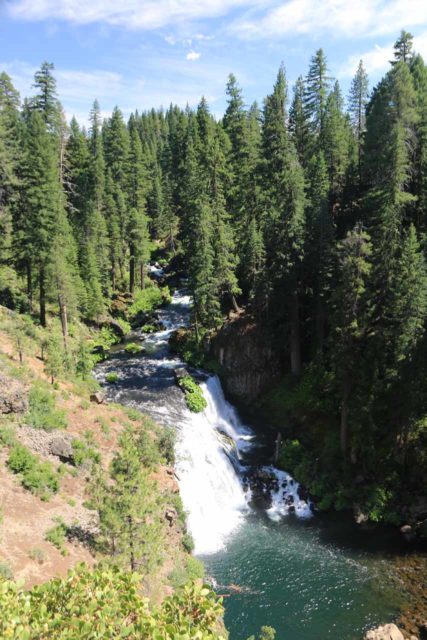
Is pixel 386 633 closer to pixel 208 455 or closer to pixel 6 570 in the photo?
pixel 208 455

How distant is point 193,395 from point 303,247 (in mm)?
15213

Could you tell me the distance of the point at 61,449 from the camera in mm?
22109

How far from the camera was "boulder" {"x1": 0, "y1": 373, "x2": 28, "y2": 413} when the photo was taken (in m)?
22.0

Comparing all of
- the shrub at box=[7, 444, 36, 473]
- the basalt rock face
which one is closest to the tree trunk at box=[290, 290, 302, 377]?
the basalt rock face

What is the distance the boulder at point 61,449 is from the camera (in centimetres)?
2195

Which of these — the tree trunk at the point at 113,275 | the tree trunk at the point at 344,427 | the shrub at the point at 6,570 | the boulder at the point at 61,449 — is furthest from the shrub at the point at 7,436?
the tree trunk at the point at 113,275

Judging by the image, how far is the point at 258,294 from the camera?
39.4m

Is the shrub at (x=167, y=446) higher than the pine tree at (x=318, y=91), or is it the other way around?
the pine tree at (x=318, y=91)

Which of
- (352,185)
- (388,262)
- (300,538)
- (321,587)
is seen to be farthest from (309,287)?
(321,587)

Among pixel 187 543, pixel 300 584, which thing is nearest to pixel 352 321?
pixel 300 584

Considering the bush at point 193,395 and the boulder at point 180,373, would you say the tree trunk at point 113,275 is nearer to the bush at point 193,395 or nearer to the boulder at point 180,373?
the boulder at point 180,373

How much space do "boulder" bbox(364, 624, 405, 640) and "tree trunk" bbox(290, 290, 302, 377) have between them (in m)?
21.5

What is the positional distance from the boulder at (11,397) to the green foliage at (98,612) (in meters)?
16.5

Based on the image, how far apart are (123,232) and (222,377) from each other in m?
28.8
